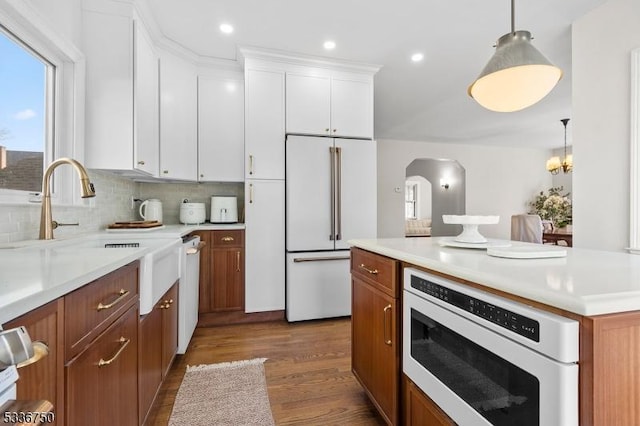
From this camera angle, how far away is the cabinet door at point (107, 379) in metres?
0.80

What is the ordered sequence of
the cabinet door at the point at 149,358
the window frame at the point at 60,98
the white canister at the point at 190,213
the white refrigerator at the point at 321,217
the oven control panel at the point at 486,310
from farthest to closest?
the white canister at the point at 190,213 → the white refrigerator at the point at 321,217 → the window frame at the point at 60,98 → the cabinet door at the point at 149,358 → the oven control panel at the point at 486,310

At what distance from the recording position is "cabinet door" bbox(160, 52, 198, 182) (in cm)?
274

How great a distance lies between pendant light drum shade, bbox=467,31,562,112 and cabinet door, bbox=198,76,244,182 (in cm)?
228

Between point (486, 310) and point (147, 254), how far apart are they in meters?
1.29

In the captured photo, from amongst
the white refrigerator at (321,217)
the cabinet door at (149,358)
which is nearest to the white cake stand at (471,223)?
the cabinet door at (149,358)

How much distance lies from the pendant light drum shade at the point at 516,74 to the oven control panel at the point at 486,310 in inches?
41.6

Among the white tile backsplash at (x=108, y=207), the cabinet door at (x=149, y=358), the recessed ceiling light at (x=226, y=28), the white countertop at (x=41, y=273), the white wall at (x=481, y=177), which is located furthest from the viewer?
the white wall at (x=481, y=177)

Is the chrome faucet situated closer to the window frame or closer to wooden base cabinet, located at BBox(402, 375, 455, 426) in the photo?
the window frame

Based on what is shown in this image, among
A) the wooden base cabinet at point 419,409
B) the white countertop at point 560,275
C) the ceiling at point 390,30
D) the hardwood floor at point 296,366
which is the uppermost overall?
the ceiling at point 390,30

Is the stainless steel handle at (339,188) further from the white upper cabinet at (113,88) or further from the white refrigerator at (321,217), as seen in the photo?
the white upper cabinet at (113,88)

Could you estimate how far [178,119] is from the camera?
286 cm

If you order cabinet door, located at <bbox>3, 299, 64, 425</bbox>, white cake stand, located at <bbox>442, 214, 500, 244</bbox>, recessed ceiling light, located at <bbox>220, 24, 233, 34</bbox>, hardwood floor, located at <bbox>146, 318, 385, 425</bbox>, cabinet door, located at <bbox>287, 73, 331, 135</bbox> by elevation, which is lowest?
hardwood floor, located at <bbox>146, 318, 385, 425</bbox>

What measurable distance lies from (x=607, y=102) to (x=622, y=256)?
171cm

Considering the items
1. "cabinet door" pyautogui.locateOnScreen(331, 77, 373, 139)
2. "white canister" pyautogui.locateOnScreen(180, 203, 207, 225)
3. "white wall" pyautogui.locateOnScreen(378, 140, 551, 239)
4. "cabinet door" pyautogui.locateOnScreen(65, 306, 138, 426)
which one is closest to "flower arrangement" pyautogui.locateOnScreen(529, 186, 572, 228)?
"white wall" pyautogui.locateOnScreen(378, 140, 551, 239)
